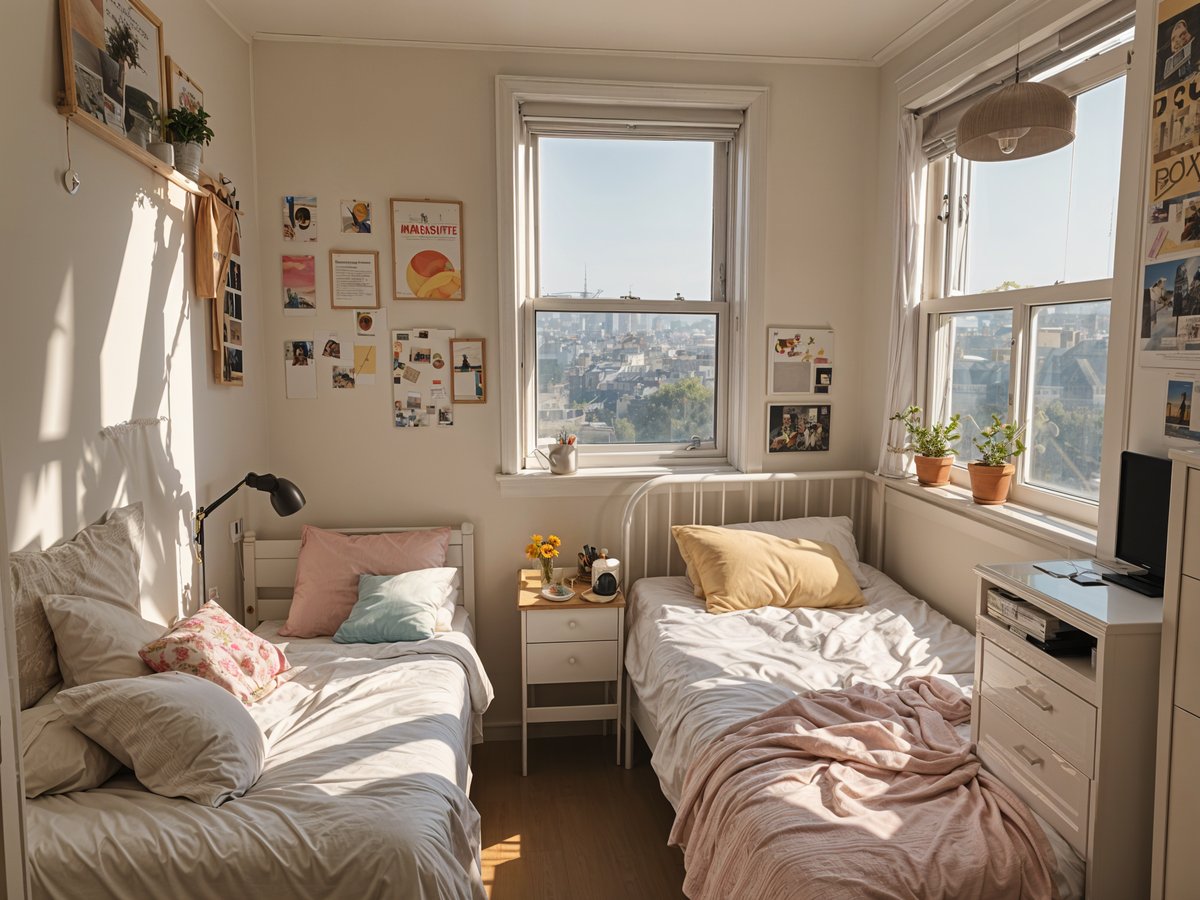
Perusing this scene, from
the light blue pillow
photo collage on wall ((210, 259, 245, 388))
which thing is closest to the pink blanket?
the light blue pillow

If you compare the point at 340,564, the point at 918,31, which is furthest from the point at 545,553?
the point at 918,31

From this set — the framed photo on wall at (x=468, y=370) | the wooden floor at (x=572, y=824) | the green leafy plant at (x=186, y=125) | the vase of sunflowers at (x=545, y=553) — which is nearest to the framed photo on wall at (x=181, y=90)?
the green leafy plant at (x=186, y=125)

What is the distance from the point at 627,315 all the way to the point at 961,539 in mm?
1582

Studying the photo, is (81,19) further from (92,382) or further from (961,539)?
(961,539)

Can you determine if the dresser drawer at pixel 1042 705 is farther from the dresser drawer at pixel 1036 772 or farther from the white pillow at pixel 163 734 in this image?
the white pillow at pixel 163 734

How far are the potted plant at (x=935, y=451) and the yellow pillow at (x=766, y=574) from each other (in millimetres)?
446

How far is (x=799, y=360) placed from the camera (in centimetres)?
348

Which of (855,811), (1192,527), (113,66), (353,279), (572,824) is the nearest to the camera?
(1192,527)

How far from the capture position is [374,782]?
1851mm

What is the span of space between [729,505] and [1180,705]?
2.08 m

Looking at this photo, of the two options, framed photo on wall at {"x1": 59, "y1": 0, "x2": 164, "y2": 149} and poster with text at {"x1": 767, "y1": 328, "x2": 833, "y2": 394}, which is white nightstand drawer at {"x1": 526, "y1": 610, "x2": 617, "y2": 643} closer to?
poster with text at {"x1": 767, "y1": 328, "x2": 833, "y2": 394}

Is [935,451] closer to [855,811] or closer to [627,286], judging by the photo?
[627,286]

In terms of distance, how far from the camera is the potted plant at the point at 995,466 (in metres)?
2.65

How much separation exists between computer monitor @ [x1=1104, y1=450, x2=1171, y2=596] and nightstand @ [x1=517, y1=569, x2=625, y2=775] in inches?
63.8
